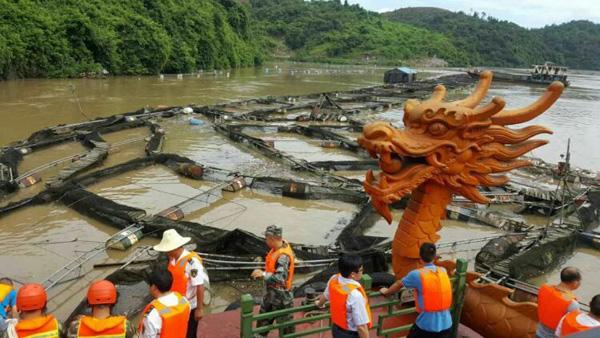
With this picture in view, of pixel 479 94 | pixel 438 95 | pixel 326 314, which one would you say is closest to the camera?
pixel 326 314

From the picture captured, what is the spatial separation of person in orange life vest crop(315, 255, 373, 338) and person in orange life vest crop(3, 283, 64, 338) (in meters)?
2.32

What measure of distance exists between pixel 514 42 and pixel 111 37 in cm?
13173

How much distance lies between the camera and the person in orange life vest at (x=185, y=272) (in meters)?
4.65

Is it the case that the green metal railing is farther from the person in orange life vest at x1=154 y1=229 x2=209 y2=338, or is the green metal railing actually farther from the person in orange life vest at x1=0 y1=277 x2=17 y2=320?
the person in orange life vest at x1=0 y1=277 x2=17 y2=320

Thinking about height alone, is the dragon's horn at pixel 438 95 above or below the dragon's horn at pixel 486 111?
above

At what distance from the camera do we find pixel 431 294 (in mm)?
4164

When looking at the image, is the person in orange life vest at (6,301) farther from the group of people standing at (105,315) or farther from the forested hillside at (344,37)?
the forested hillside at (344,37)

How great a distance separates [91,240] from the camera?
10547 mm

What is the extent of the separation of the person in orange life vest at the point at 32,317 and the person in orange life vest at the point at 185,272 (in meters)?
1.23

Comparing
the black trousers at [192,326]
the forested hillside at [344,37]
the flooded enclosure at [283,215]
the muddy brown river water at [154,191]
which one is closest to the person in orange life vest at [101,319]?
the black trousers at [192,326]

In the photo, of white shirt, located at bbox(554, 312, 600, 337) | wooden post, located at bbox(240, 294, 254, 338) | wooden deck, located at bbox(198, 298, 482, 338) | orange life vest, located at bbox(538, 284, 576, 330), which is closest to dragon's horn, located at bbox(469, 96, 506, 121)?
orange life vest, located at bbox(538, 284, 576, 330)

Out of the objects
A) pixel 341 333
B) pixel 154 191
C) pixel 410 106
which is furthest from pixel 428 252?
pixel 154 191

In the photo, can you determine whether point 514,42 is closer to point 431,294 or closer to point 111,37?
point 111,37

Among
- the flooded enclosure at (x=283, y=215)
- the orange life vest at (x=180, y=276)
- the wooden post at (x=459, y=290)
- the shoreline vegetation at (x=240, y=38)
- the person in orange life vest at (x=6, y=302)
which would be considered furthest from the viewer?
the shoreline vegetation at (x=240, y=38)
